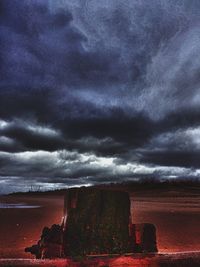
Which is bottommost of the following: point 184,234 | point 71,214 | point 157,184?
point 184,234

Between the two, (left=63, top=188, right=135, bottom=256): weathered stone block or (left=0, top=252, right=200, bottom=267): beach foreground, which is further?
(left=63, top=188, right=135, bottom=256): weathered stone block

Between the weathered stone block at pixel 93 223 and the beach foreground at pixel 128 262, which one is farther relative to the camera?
the weathered stone block at pixel 93 223

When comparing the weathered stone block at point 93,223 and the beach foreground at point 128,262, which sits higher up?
the weathered stone block at point 93,223

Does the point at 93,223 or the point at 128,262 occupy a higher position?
the point at 93,223

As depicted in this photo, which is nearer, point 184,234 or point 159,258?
point 159,258

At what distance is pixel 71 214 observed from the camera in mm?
3666

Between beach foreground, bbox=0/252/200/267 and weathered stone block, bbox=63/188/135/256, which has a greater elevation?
weathered stone block, bbox=63/188/135/256

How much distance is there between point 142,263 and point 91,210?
0.92 m

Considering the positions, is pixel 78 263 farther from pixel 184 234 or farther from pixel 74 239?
pixel 184 234

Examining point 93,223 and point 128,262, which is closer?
point 128,262

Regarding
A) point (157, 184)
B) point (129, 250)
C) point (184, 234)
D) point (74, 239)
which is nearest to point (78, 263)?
point (74, 239)

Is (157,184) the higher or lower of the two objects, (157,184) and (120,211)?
the higher

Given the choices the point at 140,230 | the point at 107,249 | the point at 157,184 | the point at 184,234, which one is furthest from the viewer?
the point at 157,184

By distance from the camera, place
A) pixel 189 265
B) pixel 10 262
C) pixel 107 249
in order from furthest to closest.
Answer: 1. pixel 107 249
2. pixel 189 265
3. pixel 10 262
